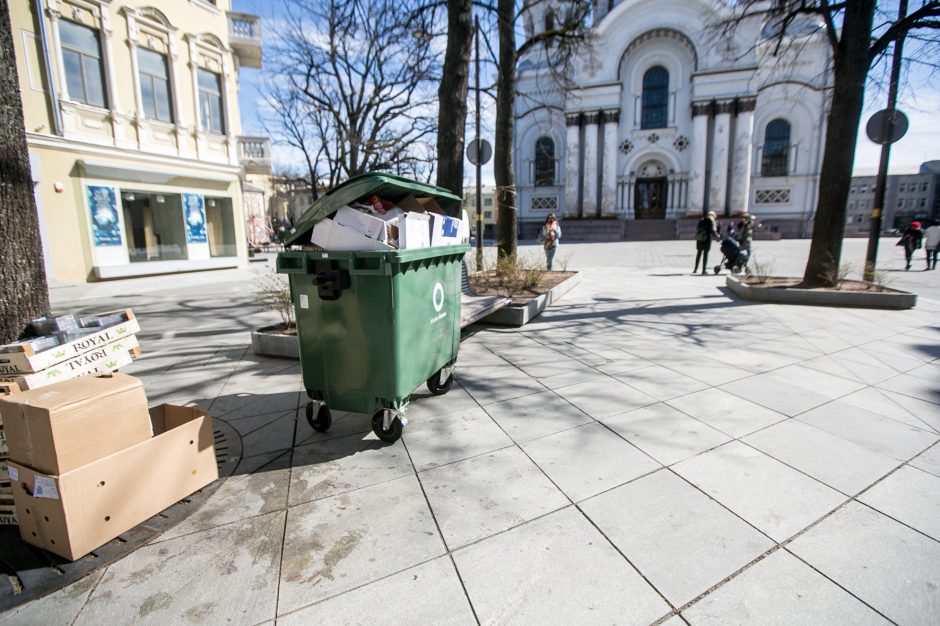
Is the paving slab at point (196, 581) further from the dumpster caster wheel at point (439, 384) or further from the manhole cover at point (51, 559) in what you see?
the dumpster caster wheel at point (439, 384)

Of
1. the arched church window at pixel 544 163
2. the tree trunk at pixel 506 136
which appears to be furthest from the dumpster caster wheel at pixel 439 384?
the arched church window at pixel 544 163

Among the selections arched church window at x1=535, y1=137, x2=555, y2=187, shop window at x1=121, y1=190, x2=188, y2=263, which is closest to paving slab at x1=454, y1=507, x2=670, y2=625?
shop window at x1=121, y1=190, x2=188, y2=263

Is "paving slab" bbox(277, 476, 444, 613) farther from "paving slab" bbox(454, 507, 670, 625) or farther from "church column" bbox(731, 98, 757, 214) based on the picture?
"church column" bbox(731, 98, 757, 214)

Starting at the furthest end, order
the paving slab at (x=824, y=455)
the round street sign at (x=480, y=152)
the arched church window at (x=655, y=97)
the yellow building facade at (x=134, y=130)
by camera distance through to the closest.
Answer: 1. the arched church window at (x=655, y=97)
2. the yellow building facade at (x=134, y=130)
3. the round street sign at (x=480, y=152)
4. the paving slab at (x=824, y=455)

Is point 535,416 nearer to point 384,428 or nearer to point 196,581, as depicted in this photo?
point 384,428

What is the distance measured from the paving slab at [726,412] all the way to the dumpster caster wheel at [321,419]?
287 cm

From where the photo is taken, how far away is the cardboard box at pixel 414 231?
10.5 feet

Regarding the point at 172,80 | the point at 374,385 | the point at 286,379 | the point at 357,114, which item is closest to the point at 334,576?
the point at 374,385

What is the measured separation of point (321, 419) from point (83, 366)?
1.52 metres

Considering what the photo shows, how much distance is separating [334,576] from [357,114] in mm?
→ 24955

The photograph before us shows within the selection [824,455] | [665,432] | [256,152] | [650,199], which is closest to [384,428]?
[665,432]

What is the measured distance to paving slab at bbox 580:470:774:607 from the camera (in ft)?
6.95

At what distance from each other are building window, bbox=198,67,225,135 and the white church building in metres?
20.9

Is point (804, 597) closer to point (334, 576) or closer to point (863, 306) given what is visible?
point (334, 576)
